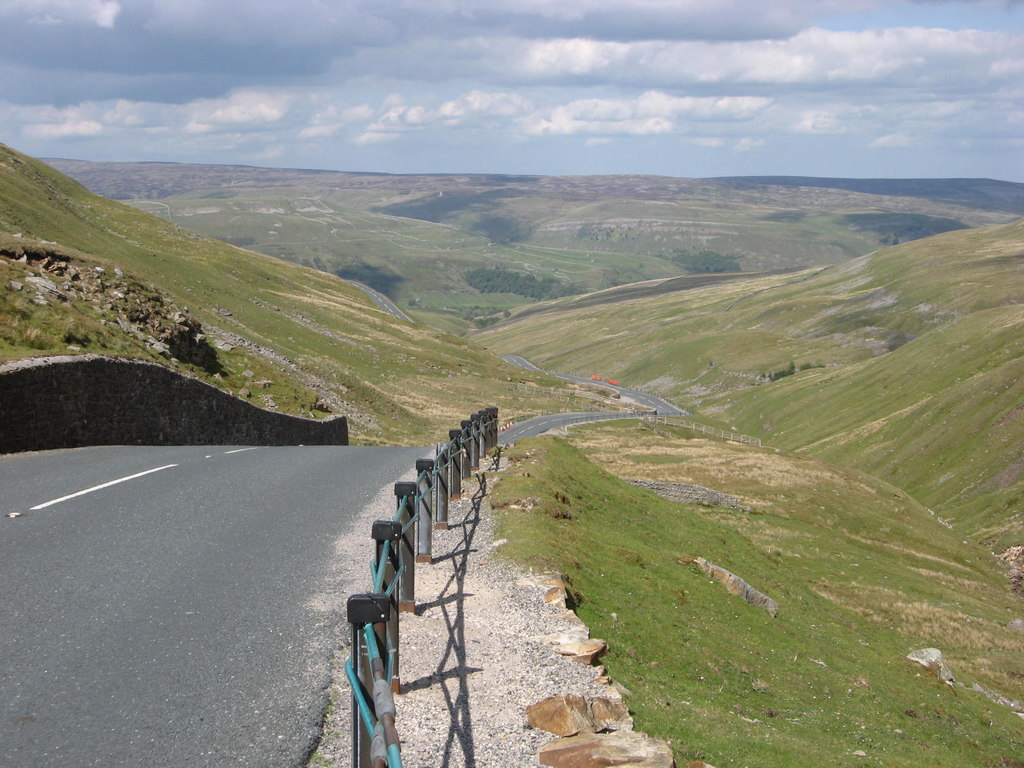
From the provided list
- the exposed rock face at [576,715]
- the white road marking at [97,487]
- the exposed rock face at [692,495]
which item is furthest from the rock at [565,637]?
the exposed rock face at [692,495]

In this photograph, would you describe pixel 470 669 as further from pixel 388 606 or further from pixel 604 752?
pixel 388 606

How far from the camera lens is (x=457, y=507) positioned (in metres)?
19.4

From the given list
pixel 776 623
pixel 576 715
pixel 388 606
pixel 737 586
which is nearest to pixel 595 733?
pixel 576 715

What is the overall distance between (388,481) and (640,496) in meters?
14.7

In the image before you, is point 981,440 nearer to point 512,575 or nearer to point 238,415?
point 238,415

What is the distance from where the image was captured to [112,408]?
25.6 m

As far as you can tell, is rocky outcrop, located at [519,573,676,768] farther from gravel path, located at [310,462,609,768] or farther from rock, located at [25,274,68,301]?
rock, located at [25,274,68,301]

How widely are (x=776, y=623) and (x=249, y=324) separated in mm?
71797

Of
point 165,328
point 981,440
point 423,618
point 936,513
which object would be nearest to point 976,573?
point 936,513

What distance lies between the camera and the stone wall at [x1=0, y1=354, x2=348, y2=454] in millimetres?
20953

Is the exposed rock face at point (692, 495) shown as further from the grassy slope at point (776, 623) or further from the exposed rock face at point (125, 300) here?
the exposed rock face at point (125, 300)

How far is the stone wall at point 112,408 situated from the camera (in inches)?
825

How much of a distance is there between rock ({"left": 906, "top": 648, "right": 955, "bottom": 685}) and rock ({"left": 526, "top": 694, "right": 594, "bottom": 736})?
2062 centimetres

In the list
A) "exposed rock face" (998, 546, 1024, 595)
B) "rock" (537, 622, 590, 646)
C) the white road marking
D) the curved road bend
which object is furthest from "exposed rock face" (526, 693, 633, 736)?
"exposed rock face" (998, 546, 1024, 595)
